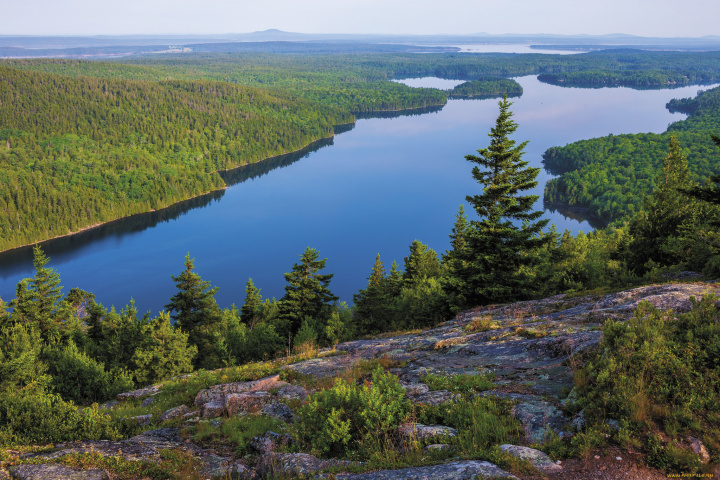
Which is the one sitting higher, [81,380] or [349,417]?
[349,417]

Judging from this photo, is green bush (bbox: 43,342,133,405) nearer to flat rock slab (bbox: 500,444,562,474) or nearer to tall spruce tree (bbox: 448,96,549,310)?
tall spruce tree (bbox: 448,96,549,310)

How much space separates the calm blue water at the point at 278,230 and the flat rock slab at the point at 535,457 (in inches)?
2836

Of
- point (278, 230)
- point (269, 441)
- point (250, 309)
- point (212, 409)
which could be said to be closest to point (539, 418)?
point (269, 441)

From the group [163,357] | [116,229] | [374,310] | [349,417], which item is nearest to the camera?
[349,417]

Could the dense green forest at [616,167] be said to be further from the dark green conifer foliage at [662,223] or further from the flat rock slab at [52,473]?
the flat rock slab at [52,473]

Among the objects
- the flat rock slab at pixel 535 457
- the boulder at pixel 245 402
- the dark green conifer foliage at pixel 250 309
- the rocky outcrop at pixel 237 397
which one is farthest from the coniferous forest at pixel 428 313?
the boulder at pixel 245 402

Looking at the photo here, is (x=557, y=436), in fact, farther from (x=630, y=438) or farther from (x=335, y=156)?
(x=335, y=156)

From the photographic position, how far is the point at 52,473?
784 centimetres

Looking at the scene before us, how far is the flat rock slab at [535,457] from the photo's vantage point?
6902mm

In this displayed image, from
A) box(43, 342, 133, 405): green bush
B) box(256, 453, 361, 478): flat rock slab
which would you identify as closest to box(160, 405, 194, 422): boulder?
box(256, 453, 361, 478): flat rock slab

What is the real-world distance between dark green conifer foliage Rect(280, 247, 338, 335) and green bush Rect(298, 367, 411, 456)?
95.5 feet

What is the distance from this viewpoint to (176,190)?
152m

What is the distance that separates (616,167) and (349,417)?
15335cm

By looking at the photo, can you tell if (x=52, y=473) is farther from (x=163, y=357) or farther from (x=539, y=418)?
(x=163, y=357)
